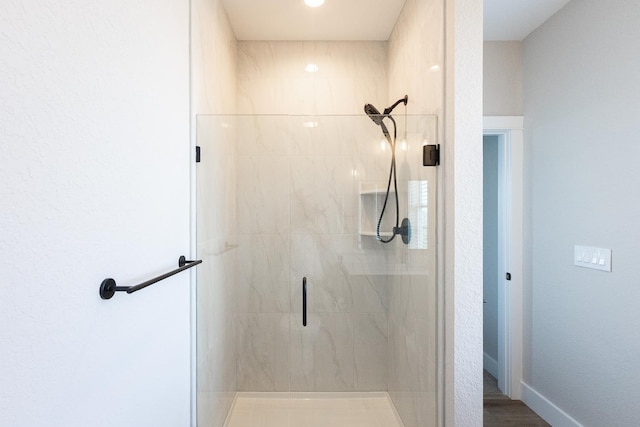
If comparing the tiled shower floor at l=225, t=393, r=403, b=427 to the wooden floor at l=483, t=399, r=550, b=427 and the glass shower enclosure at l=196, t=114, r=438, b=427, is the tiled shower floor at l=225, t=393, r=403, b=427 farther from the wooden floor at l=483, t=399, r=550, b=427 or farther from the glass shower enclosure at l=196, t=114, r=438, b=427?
the wooden floor at l=483, t=399, r=550, b=427

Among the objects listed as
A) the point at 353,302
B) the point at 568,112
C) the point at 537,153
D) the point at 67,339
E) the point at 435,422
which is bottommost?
the point at 435,422

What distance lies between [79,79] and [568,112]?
2630 millimetres

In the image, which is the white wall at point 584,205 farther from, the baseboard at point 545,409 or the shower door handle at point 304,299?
the shower door handle at point 304,299

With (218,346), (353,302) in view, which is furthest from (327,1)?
(218,346)

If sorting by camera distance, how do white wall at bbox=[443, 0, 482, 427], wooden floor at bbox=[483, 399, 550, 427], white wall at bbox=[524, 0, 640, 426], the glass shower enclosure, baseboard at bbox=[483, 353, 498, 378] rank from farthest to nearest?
baseboard at bbox=[483, 353, 498, 378], wooden floor at bbox=[483, 399, 550, 427], white wall at bbox=[524, 0, 640, 426], the glass shower enclosure, white wall at bbox=[443, 0, 482, 427]

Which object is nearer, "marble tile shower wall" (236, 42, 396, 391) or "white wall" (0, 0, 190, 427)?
"white wall" (0, 0, 190, 427)

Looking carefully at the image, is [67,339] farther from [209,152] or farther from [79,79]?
[209,152]

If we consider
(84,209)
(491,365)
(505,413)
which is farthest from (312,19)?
(491,365)

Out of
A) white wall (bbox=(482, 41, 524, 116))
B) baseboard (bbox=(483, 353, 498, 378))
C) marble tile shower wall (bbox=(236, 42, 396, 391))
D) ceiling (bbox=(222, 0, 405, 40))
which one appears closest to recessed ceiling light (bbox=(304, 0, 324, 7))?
ceiling (bbox=(222, 0, 405, 40))

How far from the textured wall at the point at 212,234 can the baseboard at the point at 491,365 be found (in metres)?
2.34

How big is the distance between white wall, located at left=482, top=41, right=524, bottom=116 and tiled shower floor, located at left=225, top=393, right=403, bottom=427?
222cm

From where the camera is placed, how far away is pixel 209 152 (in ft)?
5.82

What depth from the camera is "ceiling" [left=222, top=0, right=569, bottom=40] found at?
2.22 m

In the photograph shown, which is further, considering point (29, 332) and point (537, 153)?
point (537, 153)
